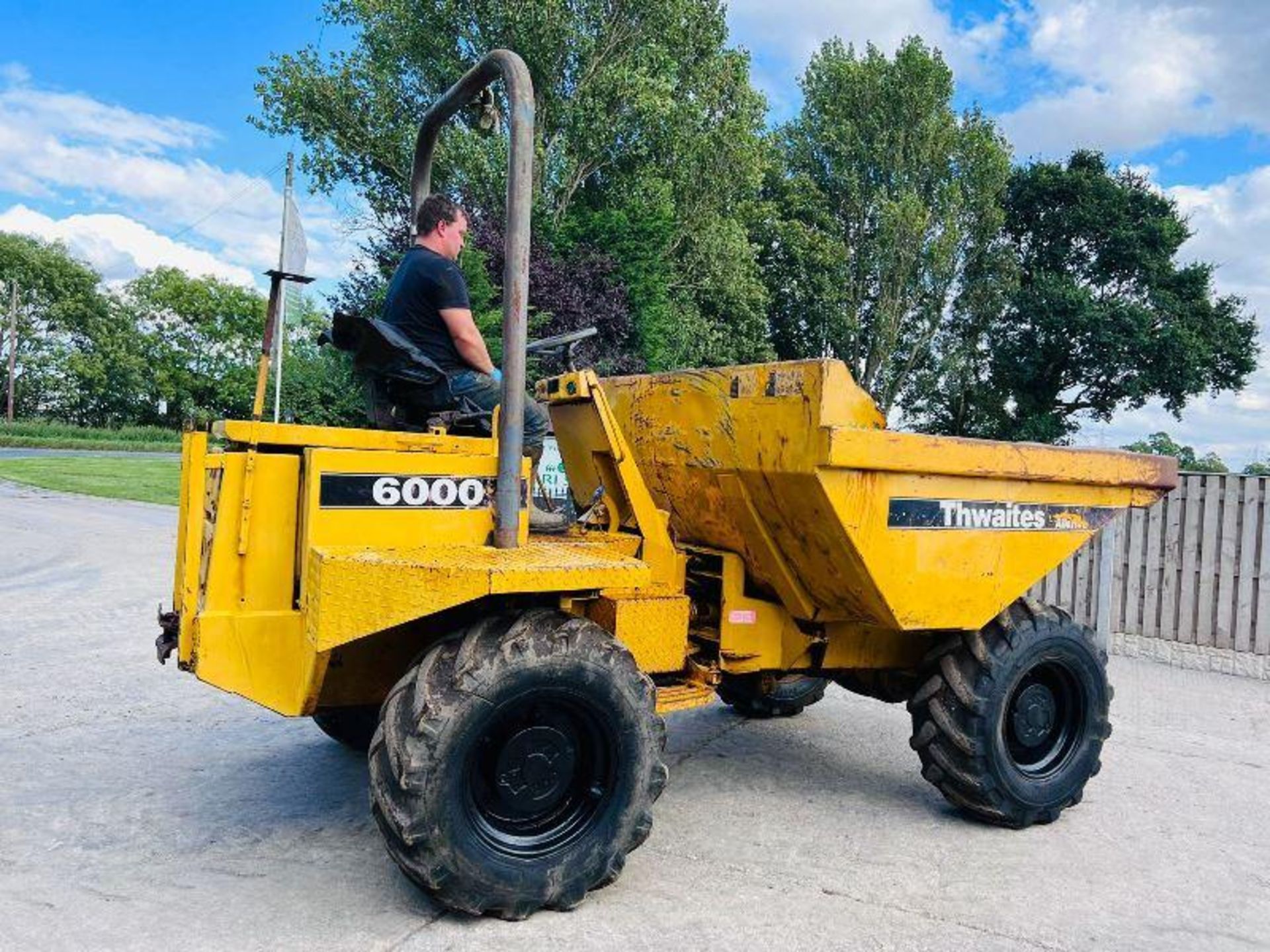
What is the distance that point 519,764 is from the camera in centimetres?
346

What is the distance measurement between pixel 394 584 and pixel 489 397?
3.25 ft

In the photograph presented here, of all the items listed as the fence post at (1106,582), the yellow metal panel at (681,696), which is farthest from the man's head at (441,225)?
the fence post at (1106,582)

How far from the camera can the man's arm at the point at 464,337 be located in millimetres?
3848

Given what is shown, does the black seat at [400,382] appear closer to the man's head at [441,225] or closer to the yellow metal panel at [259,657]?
the man's head at [441,225]

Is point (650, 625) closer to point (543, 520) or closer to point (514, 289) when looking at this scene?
point (543, 520)

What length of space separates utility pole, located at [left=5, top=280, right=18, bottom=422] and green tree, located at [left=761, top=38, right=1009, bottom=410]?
136 feet

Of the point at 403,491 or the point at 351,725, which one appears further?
the point at 351,725

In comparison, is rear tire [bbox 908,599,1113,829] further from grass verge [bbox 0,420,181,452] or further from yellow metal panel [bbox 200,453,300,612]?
grass verge [bbox 0,420,181,452]

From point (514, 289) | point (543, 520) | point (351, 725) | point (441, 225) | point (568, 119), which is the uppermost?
point (568, 119)

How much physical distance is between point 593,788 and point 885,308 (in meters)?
30.5

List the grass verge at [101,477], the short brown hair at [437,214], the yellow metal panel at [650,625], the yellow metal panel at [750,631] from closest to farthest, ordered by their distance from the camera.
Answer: the short brown hair at [437,214] < the yellow metal panel at [650,625] < the yellow metal panel at [750,631] < the grass verge at [101,477]

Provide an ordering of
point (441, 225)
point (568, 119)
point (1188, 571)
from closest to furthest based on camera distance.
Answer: point (441, 225)
point (1188, 571)
point (568, 119)

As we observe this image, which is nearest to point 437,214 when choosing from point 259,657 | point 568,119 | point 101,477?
point 259,657

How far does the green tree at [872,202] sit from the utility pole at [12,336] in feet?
136
